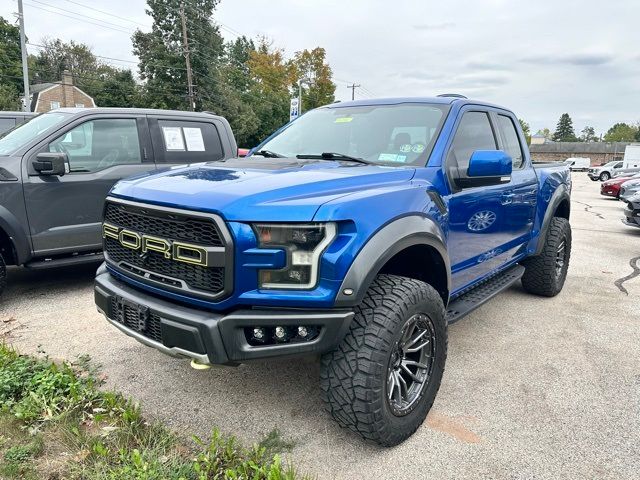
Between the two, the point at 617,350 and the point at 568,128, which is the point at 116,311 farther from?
the point at 568,128

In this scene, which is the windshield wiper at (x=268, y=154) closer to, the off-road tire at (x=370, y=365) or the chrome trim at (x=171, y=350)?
the off-road tire at (x=370, y=365)

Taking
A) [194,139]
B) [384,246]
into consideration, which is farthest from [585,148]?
[384,246]

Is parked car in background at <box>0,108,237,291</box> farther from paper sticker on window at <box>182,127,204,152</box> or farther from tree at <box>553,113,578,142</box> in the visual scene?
tree at <box>553,113,578,142</box>

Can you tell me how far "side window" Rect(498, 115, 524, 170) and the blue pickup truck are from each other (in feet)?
3.12

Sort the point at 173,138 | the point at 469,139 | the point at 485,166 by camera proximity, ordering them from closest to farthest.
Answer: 1. the point at 485,166
2. the point at 469,139
3. the point at 173,138

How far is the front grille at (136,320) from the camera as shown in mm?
2385

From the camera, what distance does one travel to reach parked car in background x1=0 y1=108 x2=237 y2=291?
14.9 ft

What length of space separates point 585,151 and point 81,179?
98.2 meters

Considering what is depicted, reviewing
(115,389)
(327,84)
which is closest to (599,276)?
(115,389)

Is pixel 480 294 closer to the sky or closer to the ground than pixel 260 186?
closer to the ground

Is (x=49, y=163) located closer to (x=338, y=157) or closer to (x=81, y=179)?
(x=81, y=179)

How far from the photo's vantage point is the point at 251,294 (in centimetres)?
217

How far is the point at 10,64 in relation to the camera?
164 feet


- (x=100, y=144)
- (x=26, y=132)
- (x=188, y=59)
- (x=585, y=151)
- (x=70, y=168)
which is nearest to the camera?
(x=70, y=168)
